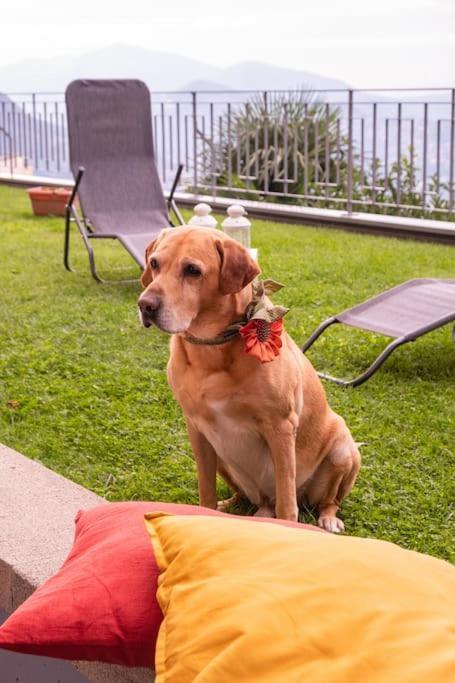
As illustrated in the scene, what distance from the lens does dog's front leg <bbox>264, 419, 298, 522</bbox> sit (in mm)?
2467

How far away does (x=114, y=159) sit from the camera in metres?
7.10

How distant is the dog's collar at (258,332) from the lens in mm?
2367

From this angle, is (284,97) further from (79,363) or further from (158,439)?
(158,439)

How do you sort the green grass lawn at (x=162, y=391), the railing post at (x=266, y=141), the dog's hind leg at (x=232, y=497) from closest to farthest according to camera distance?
1. the dog's hind leg at (x=232, y=497)
2. the green grass lawn at (x=162, y=391)
3. the railing post at (x=266, y=141)

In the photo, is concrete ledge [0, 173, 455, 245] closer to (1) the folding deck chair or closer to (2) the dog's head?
(1) the folding deck chair

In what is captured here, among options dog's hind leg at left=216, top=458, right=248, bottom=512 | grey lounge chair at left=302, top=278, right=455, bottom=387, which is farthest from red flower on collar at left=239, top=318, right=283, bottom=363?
grey lounge chair at left=302, top=278, right=455, bottom=387

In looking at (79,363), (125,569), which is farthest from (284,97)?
(125,569)

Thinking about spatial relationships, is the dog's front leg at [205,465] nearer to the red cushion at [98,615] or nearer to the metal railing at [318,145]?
the red cushion at [98,615]

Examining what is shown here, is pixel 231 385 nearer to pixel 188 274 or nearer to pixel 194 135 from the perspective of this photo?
pixel 188 274

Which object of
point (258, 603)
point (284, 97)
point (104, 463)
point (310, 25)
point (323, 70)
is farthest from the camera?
point (323, 70)

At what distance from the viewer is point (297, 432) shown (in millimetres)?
2670

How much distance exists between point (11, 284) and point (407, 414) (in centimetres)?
358

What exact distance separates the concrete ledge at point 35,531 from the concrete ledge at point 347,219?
591cm

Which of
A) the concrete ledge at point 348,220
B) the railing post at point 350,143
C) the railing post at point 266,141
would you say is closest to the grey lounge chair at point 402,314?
the concrete ledge at point 348,220
